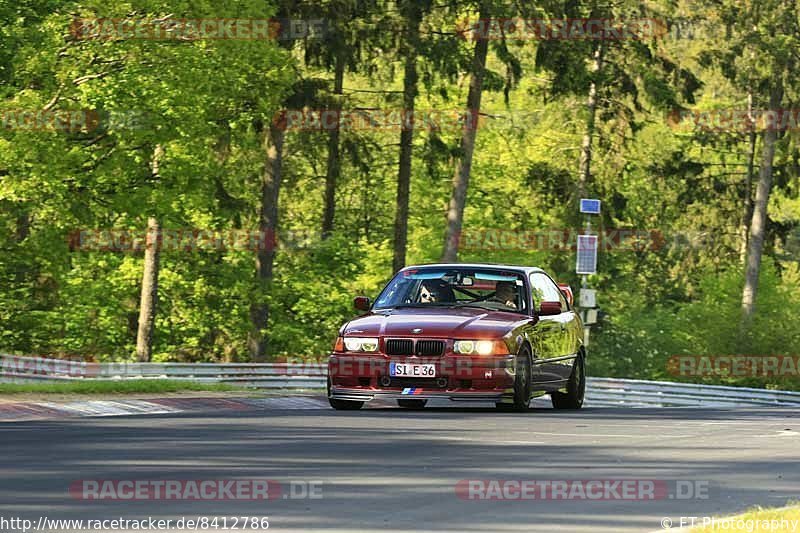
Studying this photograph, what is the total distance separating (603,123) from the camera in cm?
5519

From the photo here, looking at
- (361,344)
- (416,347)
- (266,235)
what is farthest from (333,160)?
(416,347)

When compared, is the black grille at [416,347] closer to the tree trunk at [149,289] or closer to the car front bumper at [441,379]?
the car front bumper at [441,379]

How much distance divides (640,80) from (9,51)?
91.3ft

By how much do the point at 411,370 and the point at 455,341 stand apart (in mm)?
587

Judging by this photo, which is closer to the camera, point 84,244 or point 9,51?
point 9,51

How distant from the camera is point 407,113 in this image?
4631 cm

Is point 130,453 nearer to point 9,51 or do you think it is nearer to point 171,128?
point 9,51

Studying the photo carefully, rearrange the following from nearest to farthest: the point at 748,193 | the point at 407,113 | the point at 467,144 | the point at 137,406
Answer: the point at 137,406 < the point at 467,144 < the point at 407,113 < the point at 748,193

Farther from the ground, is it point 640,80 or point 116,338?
point 640,80

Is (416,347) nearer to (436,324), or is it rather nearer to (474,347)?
(436,324)

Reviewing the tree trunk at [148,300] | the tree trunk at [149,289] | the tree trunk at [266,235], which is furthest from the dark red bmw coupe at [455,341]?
the tree trunk at [266,235]

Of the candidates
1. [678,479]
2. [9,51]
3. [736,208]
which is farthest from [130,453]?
[736,208]

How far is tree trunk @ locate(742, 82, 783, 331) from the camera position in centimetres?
5369

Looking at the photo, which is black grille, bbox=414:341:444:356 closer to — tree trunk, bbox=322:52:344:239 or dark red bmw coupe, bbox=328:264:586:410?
dark red bmw coupe, bbox=328:264:586:410
